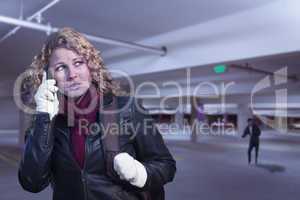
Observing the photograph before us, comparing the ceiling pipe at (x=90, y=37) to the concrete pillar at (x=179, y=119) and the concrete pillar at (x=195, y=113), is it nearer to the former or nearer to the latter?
the concrete pillar at (x=195, y=113)

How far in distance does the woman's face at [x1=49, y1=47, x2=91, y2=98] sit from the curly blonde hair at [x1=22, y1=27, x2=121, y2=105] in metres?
0.02

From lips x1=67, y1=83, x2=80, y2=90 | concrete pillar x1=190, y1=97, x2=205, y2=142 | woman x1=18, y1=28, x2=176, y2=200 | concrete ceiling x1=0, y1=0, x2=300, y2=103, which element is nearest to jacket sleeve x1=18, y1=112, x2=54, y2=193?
woman x1=18, y1=28, x2=176, y2=200

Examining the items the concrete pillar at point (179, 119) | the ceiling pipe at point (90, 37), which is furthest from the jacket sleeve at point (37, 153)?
the concrete pillar at point (179, 119)

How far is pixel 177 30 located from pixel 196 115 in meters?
10.5

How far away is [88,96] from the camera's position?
0.99 meters

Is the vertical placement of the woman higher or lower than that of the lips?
lower

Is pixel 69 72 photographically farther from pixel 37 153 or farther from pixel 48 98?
pixel 37 153

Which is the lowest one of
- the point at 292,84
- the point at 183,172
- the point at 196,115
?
the point at 183,172

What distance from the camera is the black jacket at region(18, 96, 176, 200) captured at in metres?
0.92

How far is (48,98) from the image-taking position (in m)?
0.96

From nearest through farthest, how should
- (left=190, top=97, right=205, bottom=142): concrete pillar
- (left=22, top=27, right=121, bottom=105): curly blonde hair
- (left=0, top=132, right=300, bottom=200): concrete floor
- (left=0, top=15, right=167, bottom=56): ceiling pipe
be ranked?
(left=22, top=27, right=121, bottom=105): curly blonde hair → (left=0, top=15, right=167, bottom=56): ceiling pipe → (left=0, top=132, right=300, bottom=200): concrete floor → (left=190, top=97, right=205, bottom=142): concrete pillar

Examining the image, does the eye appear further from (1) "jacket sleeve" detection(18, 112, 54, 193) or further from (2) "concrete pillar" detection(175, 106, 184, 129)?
(2) "concrete pillar" detection(175, 106, 184, 129)

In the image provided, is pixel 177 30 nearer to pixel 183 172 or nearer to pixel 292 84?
pixel 183 172

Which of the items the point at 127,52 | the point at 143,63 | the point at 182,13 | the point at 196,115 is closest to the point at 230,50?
the point at 182,13
